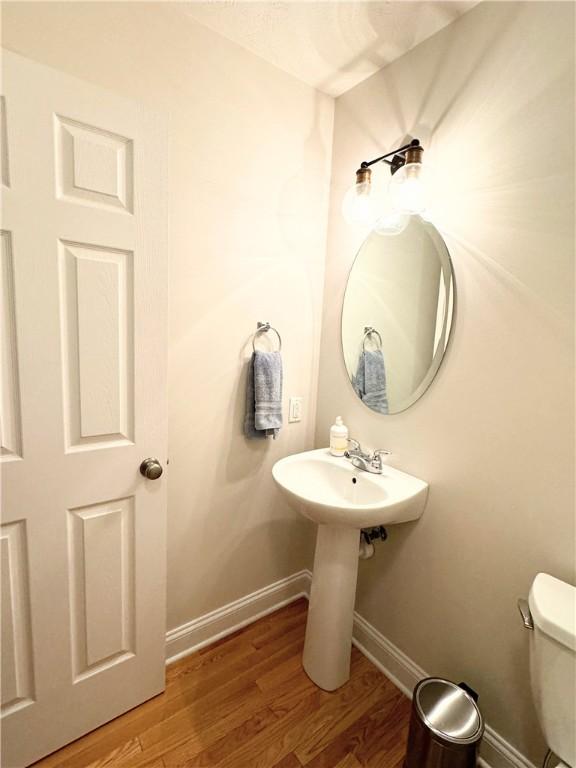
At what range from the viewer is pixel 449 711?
3.49 ft

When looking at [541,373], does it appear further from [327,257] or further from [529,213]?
[327,257]

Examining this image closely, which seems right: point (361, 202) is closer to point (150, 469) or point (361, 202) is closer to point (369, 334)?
point (369, 334)

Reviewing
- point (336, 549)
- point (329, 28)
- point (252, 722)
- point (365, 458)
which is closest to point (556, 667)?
point (336, 549)

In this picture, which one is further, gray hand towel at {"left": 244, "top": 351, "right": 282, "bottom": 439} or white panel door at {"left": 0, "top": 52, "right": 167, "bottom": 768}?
gray hand towel at {"left": 244, "top": 351, "right": 282, "bottom": 439}

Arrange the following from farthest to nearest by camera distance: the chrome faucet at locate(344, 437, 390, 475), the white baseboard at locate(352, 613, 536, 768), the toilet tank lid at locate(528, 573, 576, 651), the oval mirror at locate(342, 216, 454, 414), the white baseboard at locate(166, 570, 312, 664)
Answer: the white baseboard at locate(166, 570, 312, 664)
the chrome faucet at locate(344, 437, 390, 475)
the oval mirror at locate(342, 216, 454, 414)
the white baseboard at locate(352, 613, 536, 768)
the toilet tank lid at locate(528, 573, 576, 651)

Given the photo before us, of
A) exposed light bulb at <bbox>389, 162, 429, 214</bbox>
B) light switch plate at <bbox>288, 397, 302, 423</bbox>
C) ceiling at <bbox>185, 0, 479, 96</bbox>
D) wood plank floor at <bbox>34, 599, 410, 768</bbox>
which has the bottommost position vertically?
wood plank floor at <bbox>34, 599, 410, 768</bbox>

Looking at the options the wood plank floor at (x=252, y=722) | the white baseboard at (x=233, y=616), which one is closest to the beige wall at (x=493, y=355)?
the wood plank floor at (x=252, y=722)

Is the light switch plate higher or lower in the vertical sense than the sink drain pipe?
A: higher

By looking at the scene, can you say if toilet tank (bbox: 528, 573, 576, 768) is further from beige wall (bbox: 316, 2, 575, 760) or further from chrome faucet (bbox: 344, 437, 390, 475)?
chrome faucet (bbox: 344, 437, 390, 475)

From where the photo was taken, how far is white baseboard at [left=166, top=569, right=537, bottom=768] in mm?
1142

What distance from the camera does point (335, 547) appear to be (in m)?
1.34

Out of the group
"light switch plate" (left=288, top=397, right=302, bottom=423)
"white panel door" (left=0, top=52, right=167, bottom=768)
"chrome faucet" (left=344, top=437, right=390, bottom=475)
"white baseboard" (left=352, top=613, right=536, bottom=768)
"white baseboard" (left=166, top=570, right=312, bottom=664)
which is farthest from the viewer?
"light switch plate" (left=288, top=397, right=302, bottom=423)

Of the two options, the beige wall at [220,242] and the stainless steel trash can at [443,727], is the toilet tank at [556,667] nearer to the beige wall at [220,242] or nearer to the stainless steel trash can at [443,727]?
the stainless steel trash can at [443,727]

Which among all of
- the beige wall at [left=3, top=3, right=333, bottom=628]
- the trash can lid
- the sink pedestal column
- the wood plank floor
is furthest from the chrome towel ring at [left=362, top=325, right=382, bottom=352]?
the wood plank floor
